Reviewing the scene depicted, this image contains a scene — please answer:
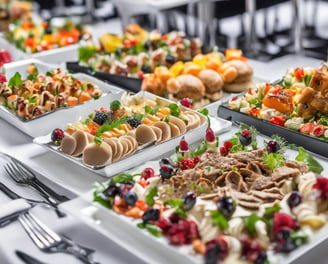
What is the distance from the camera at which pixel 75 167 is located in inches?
92.6

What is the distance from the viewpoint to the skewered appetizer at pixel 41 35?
404 centimetres

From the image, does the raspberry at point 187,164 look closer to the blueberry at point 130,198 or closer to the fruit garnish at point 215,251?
the blueberry at point 130,198

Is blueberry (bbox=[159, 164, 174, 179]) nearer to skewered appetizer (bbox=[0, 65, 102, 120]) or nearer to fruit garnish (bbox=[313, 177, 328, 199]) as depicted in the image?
fruit garnish (bbox=[313, 177, 328, 199])

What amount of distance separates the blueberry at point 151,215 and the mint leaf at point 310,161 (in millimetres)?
612

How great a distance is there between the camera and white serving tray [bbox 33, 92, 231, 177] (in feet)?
7.25

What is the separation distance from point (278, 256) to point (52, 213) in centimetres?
84

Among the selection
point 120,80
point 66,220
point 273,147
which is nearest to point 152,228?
point 66,220

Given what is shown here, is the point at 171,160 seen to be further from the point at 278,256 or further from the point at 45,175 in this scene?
the point at 278,256

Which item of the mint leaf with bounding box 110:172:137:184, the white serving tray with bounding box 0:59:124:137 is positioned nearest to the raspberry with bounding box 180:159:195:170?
the mint leaf with bounding box 110:172:137:184

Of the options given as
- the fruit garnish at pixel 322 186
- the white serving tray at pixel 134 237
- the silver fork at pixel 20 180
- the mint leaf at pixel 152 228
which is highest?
the fruit garnish at pixel 322 186

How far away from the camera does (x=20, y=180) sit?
2.31 metres

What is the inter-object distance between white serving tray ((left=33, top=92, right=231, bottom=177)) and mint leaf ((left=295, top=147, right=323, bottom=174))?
1.53ft

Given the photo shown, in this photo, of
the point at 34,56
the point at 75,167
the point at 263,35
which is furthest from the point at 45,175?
the point at 263,35

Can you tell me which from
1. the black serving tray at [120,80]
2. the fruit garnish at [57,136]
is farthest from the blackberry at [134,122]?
the black serving tray at [120,80]
